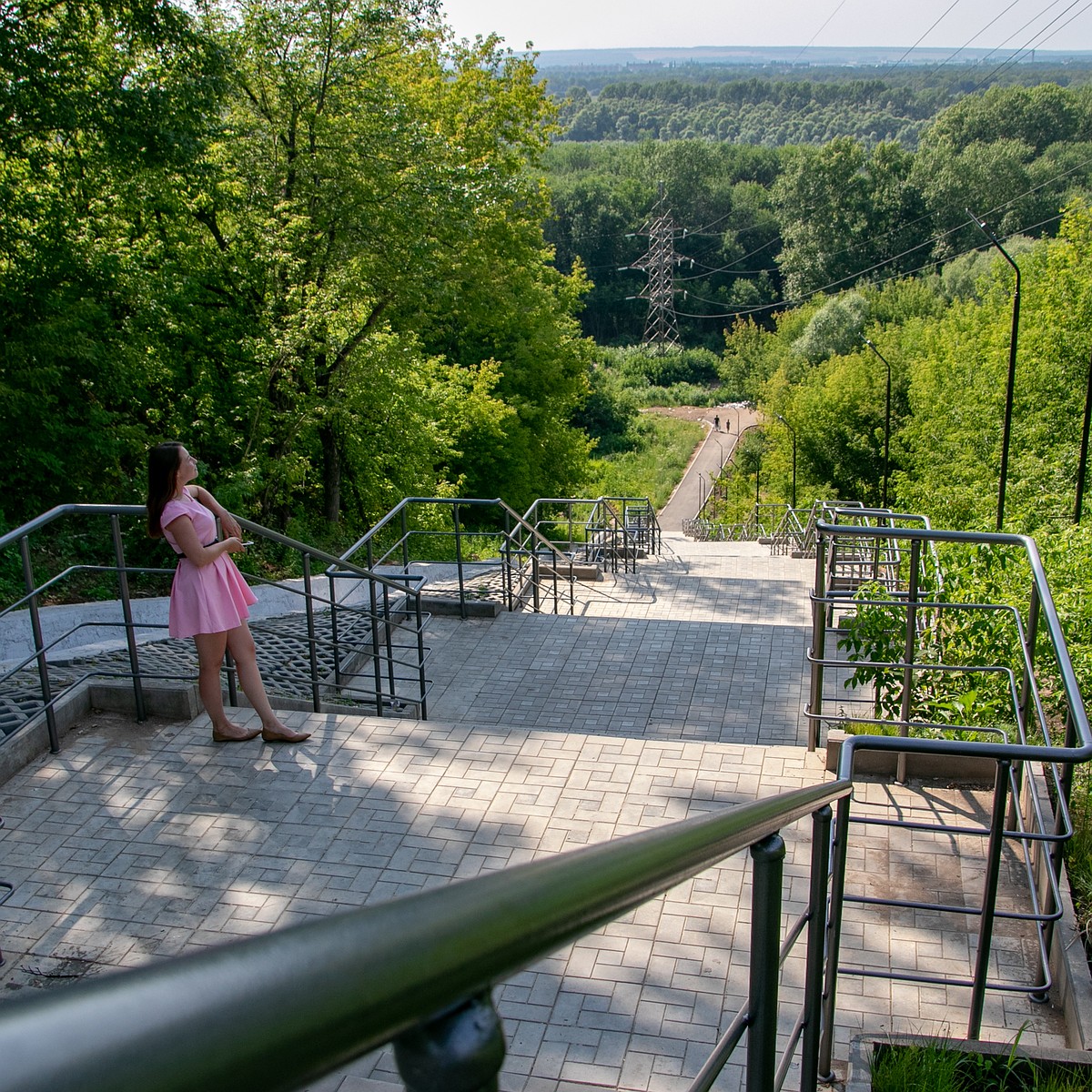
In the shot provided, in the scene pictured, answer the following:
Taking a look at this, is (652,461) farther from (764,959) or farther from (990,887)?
(764,959)

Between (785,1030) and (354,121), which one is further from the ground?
(354,121)

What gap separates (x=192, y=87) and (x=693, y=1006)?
39.2 feet

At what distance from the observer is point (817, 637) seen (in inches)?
222

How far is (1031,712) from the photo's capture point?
5957 millimetres

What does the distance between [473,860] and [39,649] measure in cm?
257

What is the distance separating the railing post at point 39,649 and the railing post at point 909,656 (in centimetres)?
443

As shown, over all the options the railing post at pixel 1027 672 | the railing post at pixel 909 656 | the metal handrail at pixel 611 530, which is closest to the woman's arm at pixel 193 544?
the railing post at pixel 909 656

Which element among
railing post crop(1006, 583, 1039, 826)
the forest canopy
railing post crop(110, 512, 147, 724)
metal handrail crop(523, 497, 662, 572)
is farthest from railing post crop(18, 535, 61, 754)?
metal handrail crop(523, 497, 662, 572)

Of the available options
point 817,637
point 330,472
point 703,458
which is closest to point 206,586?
point 817,637

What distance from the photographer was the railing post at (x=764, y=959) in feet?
5.26

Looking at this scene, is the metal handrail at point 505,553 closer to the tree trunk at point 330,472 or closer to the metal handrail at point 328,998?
the tree trunk at point 330,472

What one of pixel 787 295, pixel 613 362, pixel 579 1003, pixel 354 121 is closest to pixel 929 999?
pixel 579 1003

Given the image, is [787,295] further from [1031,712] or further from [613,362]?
[1031,712]

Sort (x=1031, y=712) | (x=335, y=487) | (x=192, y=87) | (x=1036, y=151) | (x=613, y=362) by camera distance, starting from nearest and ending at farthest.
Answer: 1. (x=1031, y=712)
2. (x=192, y=87)
3. (x=335, y=487)
4. (x=613, y=362)
5. (x=1036, y=151)
